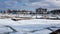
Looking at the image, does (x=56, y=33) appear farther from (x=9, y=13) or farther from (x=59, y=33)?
(x=9, y=13)

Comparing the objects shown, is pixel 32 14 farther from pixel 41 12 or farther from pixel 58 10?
pixel 58 10

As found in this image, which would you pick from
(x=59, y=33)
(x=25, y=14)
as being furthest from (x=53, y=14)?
(x=59, y=33)

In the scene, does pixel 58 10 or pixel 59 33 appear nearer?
pixel 59 33

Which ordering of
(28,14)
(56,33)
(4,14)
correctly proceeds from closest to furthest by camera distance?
(56,33) → (4,14) → (28,14)

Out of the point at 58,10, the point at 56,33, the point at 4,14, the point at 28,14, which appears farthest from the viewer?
the point at 28,14

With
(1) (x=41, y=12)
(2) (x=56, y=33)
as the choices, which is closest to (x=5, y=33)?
(2) (x=56, y=33)

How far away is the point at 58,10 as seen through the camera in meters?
14.3

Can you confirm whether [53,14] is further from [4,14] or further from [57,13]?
[4,14]

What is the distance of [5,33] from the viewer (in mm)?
4156

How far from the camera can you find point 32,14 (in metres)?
16.2

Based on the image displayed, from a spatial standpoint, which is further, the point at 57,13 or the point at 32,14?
the point at 32,14

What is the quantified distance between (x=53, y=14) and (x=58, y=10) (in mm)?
1822

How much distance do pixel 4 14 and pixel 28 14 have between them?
3243 mm

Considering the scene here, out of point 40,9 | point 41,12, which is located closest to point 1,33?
point 40,9
